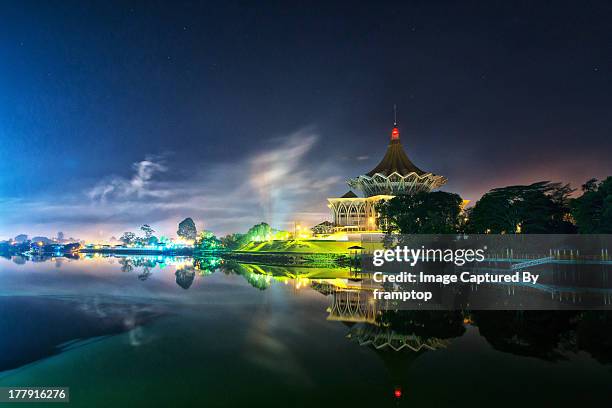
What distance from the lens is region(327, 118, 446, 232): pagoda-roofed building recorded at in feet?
244

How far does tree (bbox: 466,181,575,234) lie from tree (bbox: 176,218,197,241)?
378ft

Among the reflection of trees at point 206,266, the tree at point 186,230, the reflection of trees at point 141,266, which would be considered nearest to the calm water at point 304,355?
the reflection of trees at point 141,266

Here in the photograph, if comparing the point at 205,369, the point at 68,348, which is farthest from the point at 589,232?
the point at 68,348

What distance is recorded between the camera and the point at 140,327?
1798cm

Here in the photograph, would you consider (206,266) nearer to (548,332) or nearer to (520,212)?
(520,212)

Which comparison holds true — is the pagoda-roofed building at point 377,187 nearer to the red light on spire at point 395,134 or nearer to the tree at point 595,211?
the red light on spire at point 395,134

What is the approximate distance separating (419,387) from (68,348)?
12646 mm

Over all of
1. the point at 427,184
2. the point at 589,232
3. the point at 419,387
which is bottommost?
the point at 419,387

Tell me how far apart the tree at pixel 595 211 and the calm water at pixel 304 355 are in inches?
872

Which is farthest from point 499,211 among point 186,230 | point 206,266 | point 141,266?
point 186,230

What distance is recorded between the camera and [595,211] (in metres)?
40.1

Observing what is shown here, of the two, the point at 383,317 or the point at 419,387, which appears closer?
the point at 419,387

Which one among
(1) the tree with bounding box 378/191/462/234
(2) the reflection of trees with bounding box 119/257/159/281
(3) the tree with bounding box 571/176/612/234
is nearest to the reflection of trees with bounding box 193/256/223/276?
(2) the reflection of trees with bounding box 119/257/159/281

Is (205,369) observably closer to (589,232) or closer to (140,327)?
(140,327)
